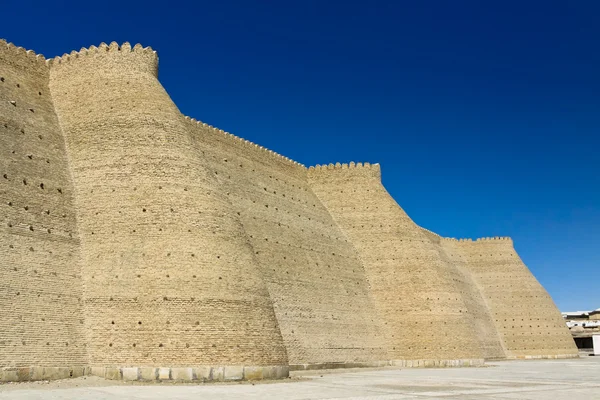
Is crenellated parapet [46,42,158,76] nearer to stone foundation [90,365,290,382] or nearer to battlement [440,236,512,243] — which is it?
stone foundation [90,365,290,382]

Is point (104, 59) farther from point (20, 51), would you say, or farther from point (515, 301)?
point (515, 301)

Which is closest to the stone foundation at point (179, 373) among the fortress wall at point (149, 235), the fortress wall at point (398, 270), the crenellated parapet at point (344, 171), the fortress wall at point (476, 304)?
the fortress wall at point (149, 235)

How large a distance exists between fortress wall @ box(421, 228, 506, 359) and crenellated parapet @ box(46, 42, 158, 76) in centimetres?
2346

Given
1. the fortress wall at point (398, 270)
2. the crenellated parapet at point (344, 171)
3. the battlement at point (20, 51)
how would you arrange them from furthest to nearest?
the crenellated parapet at point (344, 171) < the fortress wall at point (398, 270) < the battlement at point (20, 51)

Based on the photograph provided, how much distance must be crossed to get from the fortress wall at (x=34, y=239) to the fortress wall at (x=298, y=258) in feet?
19.9

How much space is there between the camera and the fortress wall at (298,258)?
2772 cm

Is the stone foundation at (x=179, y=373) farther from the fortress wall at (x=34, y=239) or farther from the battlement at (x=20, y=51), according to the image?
the battlement at (x=20, y=51)

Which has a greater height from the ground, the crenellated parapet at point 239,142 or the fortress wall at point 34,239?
the crenellated parapet at point 239,142

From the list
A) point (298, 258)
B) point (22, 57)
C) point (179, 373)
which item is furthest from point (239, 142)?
point (179, 373)

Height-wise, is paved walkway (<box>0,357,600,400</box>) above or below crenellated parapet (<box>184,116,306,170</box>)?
below

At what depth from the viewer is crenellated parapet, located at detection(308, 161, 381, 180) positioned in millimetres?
37188

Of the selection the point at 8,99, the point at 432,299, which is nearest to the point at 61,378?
the point at 8,99

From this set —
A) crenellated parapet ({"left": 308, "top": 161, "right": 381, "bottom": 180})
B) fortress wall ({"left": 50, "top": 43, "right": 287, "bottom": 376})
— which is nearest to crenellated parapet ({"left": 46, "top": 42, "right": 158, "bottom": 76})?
fortress wall ({"left": 50, "top": 43, "right": 287, "bottom": 376})

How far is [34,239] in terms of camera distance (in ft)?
62.6
